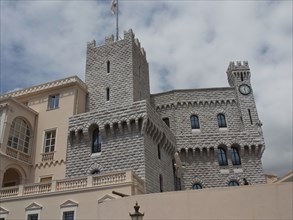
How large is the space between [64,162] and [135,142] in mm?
6173

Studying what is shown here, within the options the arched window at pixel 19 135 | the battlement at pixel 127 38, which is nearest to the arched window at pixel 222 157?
the battlement at pixel 127 38

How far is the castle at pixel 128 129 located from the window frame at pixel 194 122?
10cm

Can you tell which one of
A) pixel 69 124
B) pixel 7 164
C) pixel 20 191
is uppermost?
pixel 69 124

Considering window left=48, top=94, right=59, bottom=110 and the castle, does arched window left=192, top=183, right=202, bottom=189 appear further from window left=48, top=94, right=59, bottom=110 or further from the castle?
window left=48, top=94, right=59, bottom=110

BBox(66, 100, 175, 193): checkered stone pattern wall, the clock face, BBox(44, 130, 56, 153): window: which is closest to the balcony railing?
BBox(66, 100, 175, 193): checkered stone pattern wall

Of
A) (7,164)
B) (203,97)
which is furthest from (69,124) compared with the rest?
(203,97)

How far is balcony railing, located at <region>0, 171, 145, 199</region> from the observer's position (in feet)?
63.6

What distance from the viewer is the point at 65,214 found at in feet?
64.6

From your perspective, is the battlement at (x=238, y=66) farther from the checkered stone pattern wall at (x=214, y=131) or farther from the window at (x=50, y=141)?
the window at (x=50, y=141)

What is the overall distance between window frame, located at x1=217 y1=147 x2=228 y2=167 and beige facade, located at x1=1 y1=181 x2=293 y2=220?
13.9 meters

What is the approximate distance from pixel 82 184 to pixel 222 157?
1634 centimetres

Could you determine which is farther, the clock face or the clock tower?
the clock face

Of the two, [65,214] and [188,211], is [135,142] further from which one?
[188,211]

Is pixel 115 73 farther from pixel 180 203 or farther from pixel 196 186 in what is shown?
pixel 180 203
